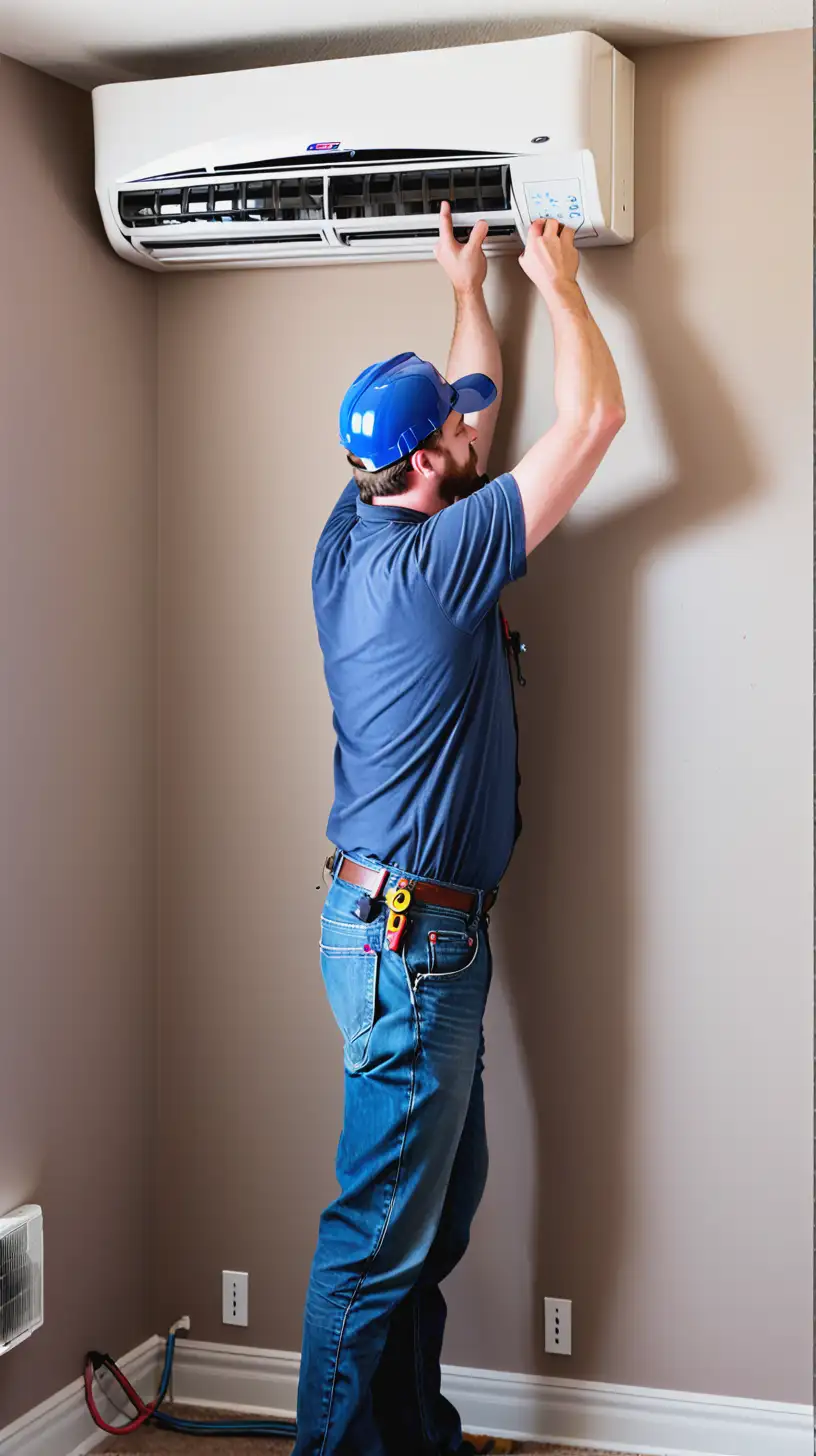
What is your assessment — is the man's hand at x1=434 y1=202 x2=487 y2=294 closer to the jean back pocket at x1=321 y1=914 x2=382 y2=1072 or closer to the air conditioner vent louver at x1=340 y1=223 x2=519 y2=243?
the air conditioner vent louver at x1=340 y1=223 x2=519 y2=243

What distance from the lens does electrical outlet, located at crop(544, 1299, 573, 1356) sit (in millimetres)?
2584

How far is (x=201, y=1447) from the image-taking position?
261 centimetres

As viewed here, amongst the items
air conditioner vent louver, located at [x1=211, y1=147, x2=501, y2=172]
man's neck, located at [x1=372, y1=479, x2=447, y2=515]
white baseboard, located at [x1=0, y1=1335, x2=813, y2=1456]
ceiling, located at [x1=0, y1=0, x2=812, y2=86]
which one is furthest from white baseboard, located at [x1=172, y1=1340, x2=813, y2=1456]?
ceiling, located at [x1=0, y1=0, x2=812, y2=86]

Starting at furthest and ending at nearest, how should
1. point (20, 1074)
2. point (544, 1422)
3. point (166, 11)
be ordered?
point (544, 1422) → point (20, 1074) → point (166, 11)

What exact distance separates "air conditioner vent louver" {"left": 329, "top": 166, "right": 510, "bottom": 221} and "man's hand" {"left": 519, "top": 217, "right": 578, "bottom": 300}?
0.24 feet

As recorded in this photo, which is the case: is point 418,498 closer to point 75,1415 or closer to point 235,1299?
point 235,1299

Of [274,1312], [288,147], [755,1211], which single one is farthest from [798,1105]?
[288,147]

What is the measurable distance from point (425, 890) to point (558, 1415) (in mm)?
1104

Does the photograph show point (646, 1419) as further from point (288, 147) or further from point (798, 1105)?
point (288, 147)

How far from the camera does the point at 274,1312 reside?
276 cm

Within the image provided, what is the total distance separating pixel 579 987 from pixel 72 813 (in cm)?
99

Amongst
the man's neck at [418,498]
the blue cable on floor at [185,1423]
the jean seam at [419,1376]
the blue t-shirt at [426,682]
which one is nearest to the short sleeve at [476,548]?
the blue t-shirt at [426,682]

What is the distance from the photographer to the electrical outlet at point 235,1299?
9.11 feet

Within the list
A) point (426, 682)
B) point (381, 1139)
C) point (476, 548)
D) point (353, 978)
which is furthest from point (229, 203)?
point (381, 1139)
